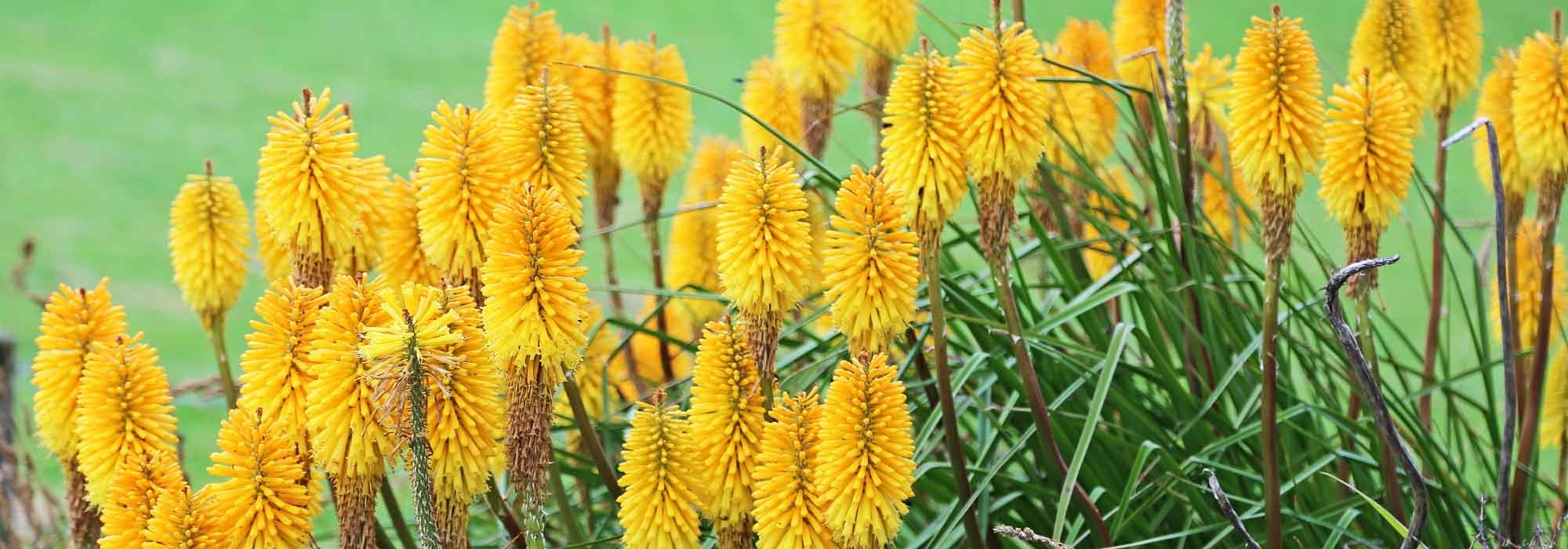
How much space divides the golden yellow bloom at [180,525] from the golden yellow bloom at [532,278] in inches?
16.4

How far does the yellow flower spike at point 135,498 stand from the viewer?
194 cm

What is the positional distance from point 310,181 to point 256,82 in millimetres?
6505

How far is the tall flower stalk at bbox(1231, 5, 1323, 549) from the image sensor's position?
6.89 ft

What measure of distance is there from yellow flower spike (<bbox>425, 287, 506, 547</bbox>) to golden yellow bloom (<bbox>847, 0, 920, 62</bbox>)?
155 centimetres

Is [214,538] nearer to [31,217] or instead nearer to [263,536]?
[263,536]

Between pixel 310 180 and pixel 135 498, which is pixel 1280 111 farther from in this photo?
pixel 135 498

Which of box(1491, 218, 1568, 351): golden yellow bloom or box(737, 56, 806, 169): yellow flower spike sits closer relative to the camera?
box(1491, 218, 1568, 351): golden yellow bloom

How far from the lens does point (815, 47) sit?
10.7 ft

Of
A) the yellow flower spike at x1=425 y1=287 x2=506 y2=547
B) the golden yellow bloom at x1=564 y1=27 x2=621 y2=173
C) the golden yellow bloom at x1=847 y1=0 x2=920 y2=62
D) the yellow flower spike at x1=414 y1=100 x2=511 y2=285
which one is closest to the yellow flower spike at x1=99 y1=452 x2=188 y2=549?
the yellow flower spike at x1=425 y1=287 x2=506 y2=547

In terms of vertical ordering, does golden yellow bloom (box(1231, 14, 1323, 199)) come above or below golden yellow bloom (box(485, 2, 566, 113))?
below

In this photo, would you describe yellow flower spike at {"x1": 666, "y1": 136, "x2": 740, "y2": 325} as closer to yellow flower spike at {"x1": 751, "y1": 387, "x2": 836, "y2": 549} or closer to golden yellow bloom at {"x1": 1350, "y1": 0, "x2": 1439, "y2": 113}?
golden yellow bloom at {"x1": 1350, "y1": 0, "x2": 1439, "y2": 113}

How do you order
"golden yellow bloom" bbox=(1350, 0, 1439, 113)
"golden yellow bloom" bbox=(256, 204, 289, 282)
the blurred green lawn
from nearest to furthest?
"golden yellow bloom" bbox=(256, 204, 289, 282), "golden yellow bloom" bbox=(1350, 0, 1439, 113), the blurred green lawn

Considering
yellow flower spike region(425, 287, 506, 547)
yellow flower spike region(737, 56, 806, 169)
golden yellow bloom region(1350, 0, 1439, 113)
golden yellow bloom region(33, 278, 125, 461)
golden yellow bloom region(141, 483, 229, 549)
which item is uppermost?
yellow flower spike region(737, 56, 806, 169)

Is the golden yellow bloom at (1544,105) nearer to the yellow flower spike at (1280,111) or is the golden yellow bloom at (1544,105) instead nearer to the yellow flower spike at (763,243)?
the yellow flower spike at (1280,111)
